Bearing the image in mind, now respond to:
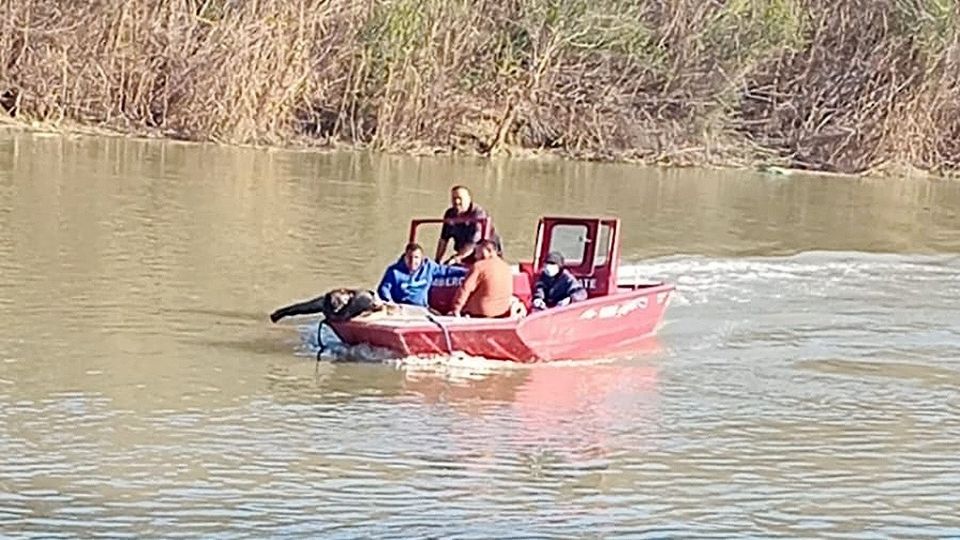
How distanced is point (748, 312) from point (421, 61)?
750 inches

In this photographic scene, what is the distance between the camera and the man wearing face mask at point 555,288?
1426 cm

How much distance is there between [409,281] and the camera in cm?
1377

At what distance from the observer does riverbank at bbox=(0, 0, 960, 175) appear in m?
33.2

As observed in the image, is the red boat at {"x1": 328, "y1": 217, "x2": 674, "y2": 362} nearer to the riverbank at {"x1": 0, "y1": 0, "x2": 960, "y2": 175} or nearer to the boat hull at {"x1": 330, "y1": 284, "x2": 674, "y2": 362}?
the boat hull at {"x1": 330, "y1": 284, "x2": 674, "y2": 362}

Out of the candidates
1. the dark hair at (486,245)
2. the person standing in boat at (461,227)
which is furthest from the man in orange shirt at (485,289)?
the person standing in boat at (461,227)

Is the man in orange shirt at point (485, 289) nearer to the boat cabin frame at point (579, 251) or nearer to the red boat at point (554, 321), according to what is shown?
the red boat at point (554, 321)

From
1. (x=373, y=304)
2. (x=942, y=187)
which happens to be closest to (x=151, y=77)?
(x=942, y=187)

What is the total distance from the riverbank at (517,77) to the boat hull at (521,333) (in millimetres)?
19589

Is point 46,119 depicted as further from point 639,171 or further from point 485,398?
point 485,398

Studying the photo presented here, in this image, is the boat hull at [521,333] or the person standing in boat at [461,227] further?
the person standing in boat at [461,227]

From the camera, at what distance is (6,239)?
18.0m

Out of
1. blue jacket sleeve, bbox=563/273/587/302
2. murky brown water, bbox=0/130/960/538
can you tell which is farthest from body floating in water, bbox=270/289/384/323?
blue jacket sleeve, bbox=563/273/587/302

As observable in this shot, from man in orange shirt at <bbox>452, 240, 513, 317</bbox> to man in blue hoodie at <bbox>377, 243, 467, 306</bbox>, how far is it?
1.65ft

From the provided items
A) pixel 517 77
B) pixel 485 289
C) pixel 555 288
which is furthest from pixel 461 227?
pixel 517 77
